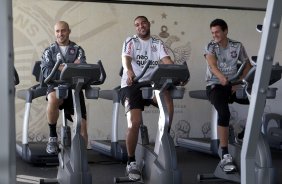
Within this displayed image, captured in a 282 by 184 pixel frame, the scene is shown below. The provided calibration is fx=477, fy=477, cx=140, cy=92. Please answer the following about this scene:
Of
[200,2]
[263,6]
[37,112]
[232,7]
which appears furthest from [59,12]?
[263,6]

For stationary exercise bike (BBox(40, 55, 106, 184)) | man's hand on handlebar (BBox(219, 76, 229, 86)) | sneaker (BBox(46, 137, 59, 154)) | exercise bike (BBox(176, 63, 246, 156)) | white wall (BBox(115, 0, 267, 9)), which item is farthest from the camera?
white wall (BBox(115, 0, 267, 9))

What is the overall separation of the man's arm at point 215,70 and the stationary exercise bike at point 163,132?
61cm

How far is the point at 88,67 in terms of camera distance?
3.95 metres

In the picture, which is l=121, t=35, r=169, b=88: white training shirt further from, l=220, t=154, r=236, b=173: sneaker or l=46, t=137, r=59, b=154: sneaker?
l=220, t=154, r=236, b=173: sneaker

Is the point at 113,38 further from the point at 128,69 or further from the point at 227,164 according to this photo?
the point at 227,164

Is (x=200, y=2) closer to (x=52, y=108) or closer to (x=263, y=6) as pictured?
(x=263, y=6)

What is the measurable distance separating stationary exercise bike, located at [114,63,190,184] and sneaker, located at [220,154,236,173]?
802 mm

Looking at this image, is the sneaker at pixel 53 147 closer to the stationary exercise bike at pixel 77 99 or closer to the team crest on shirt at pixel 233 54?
the stationary exercise bike at pixel 77 99

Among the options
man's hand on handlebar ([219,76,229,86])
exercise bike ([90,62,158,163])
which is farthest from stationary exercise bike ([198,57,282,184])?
exercise bike ([90,62,158,163])

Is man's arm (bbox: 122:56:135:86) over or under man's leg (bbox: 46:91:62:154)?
over

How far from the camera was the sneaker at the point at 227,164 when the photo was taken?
467cm

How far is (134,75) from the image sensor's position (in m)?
4.46

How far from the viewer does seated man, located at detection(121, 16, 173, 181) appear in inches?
179

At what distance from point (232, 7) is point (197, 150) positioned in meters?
2.39
